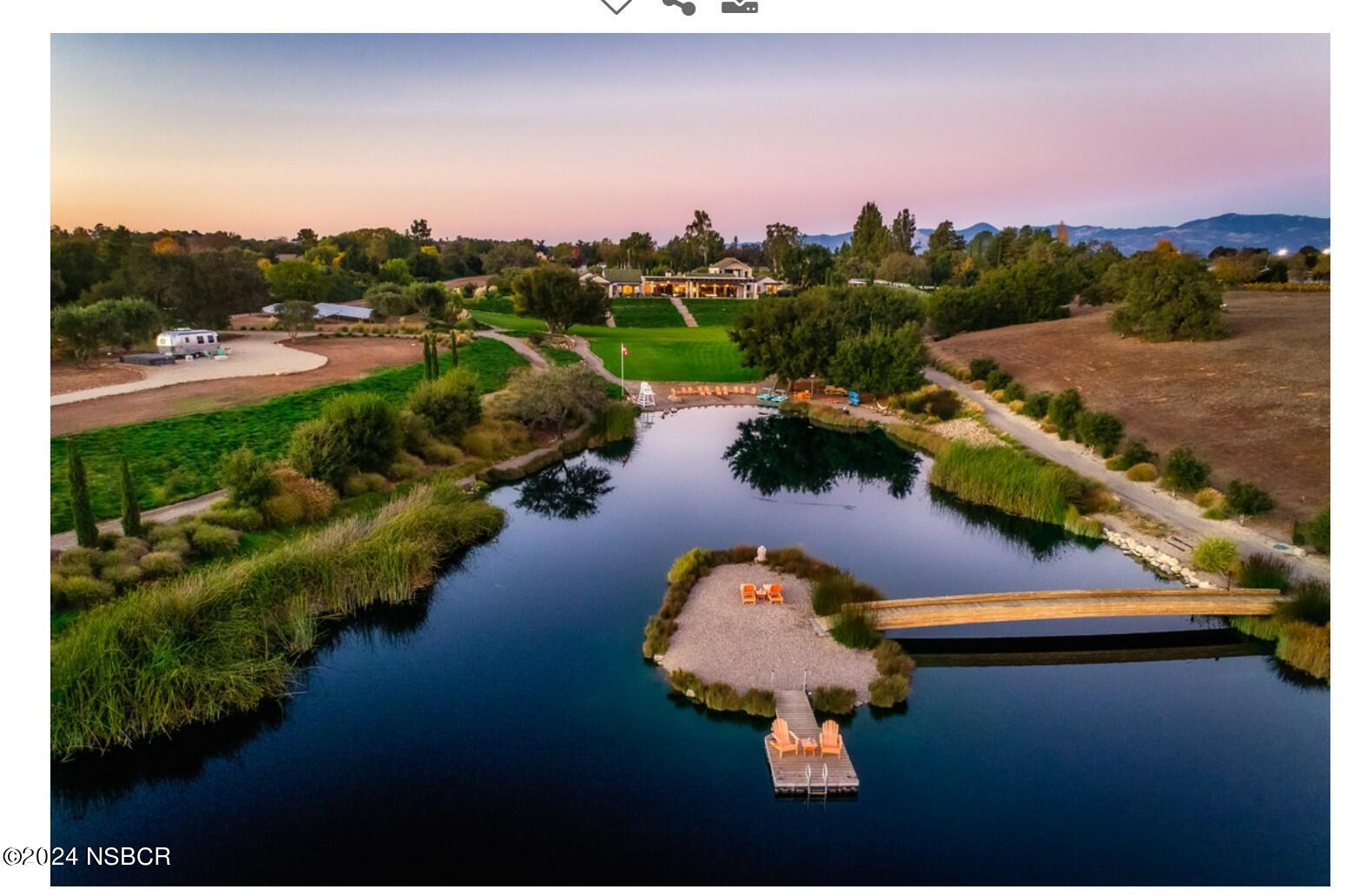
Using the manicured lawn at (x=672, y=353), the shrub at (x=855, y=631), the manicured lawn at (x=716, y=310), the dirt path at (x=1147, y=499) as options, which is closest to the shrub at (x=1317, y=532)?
the dirt path at (x=1147, y=499)

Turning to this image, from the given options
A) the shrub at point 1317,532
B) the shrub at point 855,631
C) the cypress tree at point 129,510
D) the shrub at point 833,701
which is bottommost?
the shrub at point 833,701

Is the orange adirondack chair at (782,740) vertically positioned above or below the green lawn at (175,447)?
below

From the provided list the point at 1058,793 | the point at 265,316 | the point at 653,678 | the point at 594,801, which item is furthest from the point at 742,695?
the point at 265,316

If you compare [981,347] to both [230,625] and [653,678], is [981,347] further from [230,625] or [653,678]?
[230,625]

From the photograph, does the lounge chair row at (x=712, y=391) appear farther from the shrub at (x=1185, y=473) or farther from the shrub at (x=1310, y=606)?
the shrub at (x=1310, y=606)

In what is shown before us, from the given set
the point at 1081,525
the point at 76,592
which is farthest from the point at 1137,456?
the point at 76,592

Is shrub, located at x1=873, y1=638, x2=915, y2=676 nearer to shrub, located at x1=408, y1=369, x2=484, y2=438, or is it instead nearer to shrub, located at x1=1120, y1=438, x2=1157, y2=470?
shrub, located at x1=1120, y1=438, x2=1157, y2=470

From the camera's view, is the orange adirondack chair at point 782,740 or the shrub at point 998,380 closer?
the orange adirondack chair at point 782,740
